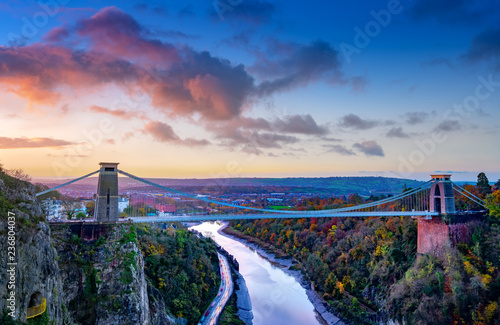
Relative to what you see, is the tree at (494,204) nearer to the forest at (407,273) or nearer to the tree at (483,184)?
the forest at (407,273)

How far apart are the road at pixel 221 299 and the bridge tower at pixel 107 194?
8345mm

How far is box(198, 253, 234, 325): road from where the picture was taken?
58.4 feet

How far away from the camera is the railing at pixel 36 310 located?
23.5 feet

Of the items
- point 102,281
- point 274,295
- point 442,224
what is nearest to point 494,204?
point 442,224

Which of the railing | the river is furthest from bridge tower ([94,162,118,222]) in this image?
the river

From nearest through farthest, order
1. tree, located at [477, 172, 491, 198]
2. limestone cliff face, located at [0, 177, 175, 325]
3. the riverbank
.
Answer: limestone cliff face, located at [0, 177, 175, 325] → the riverbank → tree, located at [477, 172, 491, 198]

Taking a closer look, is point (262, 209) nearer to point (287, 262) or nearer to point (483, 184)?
point (287, 262)

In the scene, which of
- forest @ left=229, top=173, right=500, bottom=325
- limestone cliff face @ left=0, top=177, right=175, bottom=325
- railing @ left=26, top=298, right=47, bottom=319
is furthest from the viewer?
forest @ left=229, top=173, right=500, bottom=325

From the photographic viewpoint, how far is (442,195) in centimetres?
1905

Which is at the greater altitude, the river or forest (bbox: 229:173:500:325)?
forest (bbox: 229:173:500:325)

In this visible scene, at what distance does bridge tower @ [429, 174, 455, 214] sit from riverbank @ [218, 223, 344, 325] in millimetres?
8943

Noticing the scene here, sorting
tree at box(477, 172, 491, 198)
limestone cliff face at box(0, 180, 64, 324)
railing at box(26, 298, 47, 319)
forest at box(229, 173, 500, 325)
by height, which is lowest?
forest at box(229, 173, 500, 325)

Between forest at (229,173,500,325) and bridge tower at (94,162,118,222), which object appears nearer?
bridge tower at (94,162,118,222)

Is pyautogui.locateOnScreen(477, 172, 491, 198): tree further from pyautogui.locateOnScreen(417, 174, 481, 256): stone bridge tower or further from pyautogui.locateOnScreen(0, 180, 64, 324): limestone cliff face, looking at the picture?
pyautogui.locateOnScreen(0, 180, 64, 324): limestone cliff face
